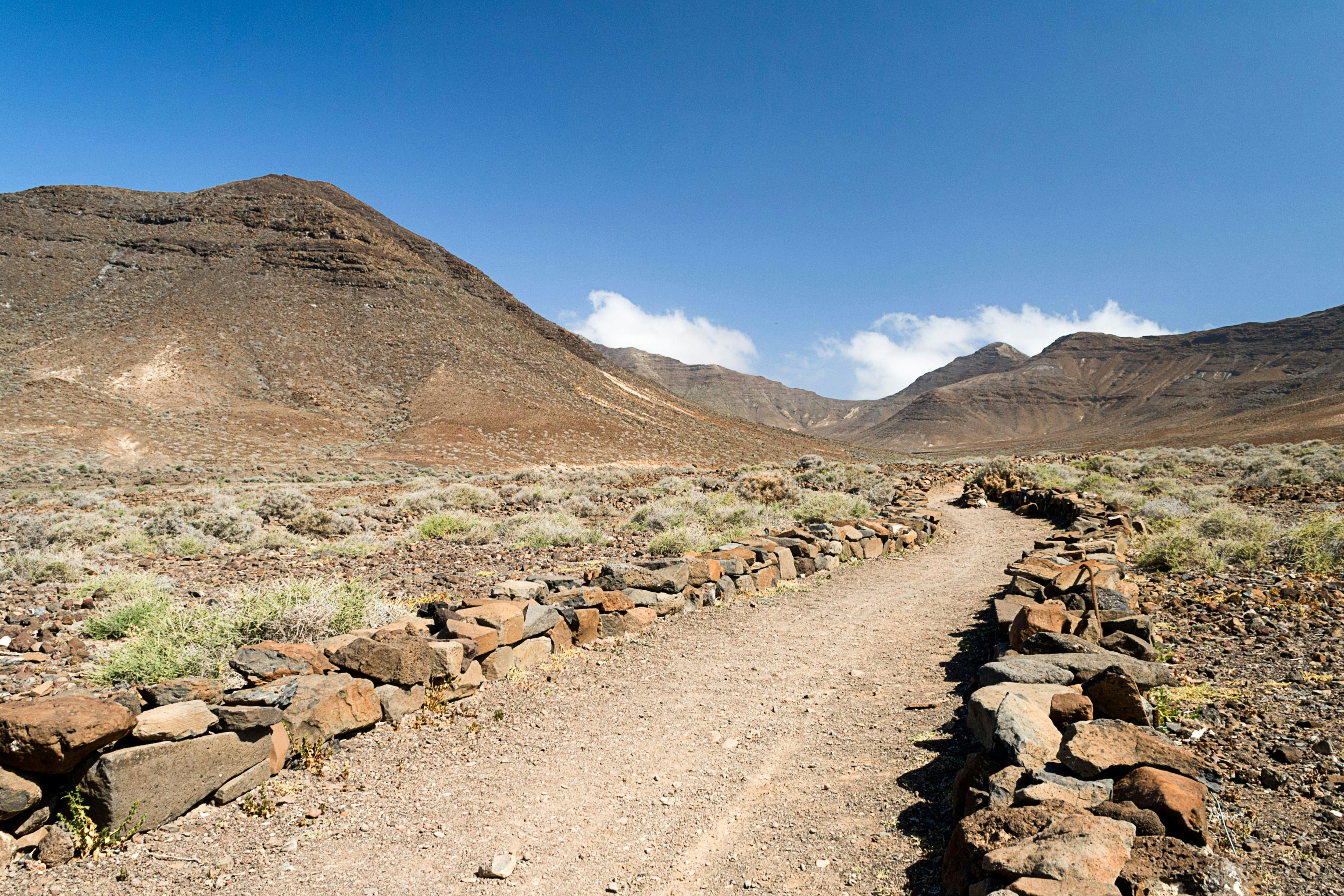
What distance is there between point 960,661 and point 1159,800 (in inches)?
143

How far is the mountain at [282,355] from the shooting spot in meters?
39.2

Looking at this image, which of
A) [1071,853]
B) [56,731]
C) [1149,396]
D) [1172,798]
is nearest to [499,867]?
[56,731]

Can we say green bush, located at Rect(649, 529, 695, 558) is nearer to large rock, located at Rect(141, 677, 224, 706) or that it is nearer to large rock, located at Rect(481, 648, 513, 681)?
large rock, located at Rect(481, 648, 513, 681)

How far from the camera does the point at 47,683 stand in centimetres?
444

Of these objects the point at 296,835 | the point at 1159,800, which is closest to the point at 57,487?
the point at 296,835

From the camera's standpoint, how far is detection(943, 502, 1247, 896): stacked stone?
255cm

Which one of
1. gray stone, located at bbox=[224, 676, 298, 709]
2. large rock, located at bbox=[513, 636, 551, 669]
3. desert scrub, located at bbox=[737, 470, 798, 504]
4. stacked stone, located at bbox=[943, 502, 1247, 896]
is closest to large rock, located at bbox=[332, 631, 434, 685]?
gray stone, located at bbox=[224, 676, 298, 709]

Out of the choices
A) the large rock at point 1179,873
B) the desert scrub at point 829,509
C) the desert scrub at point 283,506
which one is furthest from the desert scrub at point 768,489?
the large rock at point 1179,873

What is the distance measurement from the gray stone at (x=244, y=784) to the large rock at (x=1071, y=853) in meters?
4.23

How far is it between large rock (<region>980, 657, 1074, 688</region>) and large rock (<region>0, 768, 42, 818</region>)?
5.70 m

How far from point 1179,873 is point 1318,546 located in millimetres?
8395

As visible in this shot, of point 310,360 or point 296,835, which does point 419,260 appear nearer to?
point 310,360

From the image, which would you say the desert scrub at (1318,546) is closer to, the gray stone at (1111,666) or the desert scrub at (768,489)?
the gray stone at (1111,666)

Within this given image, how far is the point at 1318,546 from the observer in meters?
8.16
